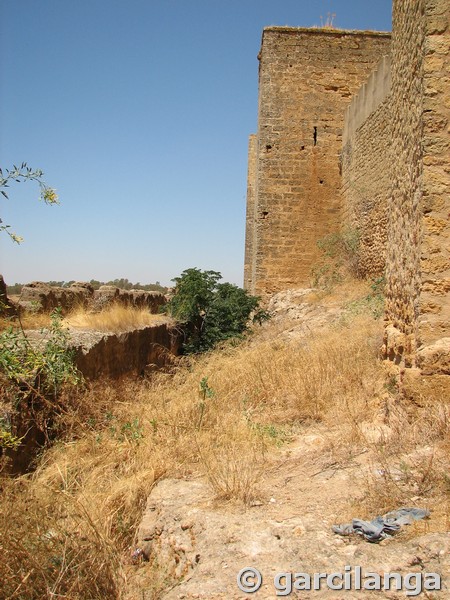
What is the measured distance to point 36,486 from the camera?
3850 millimetres

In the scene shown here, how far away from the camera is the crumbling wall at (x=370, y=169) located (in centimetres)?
1049

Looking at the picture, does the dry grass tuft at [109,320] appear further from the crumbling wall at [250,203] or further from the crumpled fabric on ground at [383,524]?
the crumbling wall at [250,203]

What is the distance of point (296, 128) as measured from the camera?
A: 13594 millimetres

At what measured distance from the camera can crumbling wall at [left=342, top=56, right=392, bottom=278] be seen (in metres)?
10.5

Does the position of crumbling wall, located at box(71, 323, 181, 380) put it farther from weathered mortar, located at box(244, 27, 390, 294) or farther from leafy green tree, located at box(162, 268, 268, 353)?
weathered mortar, located at box(244, 27, 390, 294)

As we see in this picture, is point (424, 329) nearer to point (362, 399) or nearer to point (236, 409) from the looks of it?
point (362, 399)

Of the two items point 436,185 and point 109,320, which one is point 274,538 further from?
point 109,320

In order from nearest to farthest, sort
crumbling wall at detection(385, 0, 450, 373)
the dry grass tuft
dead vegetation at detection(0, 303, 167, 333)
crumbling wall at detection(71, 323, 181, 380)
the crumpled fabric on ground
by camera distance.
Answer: the crumpled fabric on ground → crumbling wall at detection(385, 0, 450, 373) → crumbling wall at detection(71, 323, 181, 380) → dead vegetation at detection(0, 303, 167, 333) → the dry grass tuft

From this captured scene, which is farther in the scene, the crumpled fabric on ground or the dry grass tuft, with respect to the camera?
the dry grass tuft

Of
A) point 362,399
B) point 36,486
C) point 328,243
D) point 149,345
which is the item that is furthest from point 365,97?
point 36,486

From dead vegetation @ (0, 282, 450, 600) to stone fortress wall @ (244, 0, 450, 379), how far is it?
0.65m

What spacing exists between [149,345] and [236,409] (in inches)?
138

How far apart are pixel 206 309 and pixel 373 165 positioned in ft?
14.2

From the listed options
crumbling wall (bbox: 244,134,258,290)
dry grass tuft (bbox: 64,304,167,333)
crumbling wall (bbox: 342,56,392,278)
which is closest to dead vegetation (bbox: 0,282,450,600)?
dry grass tuft (bbox: 64,304,167,333)
